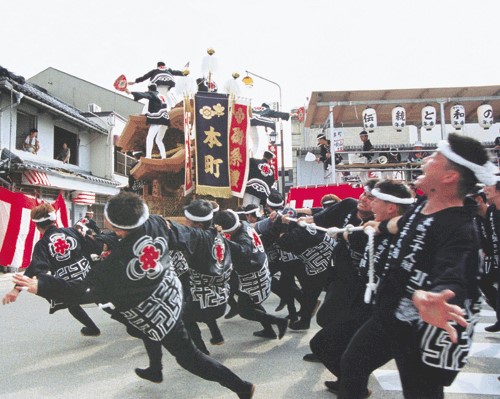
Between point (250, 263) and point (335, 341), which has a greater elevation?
point (250, 263)

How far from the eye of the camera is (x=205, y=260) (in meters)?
3.85

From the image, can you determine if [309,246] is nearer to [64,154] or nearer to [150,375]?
[150,375]

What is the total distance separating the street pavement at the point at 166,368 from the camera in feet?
11.2

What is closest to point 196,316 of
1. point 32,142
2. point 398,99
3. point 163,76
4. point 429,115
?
point 163,76

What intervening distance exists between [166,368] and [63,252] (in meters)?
1.89

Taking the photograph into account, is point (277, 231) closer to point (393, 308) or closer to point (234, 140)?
point (393, 308)

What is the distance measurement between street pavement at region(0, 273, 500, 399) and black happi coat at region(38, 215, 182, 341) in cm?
83

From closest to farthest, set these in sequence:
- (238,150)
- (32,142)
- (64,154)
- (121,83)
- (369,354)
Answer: (369,354)
(238,150)
(121,83)
(32,142)
(64,154)

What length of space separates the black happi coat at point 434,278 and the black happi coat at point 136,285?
1.46 metres

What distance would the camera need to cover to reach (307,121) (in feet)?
45.9

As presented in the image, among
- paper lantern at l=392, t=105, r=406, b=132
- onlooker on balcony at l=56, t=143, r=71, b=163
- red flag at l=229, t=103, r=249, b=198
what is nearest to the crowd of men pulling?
red flag at l=229, t=103, r=249, b=198

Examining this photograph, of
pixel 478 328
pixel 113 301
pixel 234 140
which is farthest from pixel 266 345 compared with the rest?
pixel 234 140

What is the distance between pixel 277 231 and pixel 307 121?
31.3 ft

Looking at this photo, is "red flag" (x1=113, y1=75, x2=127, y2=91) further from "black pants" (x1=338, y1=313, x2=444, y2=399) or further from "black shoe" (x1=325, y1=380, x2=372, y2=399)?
"black pants" (x1=338, y1=313, x2=444, y2=399)
